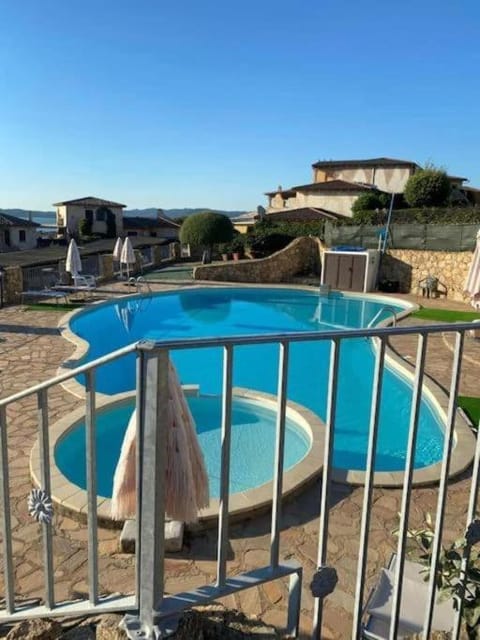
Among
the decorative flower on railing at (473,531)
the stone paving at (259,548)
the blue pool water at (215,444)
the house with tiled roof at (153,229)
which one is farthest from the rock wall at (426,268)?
the house with tiled roof at (153,229)

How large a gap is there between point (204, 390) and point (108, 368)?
224 centimetres

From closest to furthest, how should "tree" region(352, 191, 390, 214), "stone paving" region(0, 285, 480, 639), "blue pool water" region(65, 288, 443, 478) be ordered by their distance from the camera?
"stone paving" region(0, 285, 480, 639) < "blue pool water" region(65, 288, 443, 478) < "tree" region(352, 191, 390, 214)

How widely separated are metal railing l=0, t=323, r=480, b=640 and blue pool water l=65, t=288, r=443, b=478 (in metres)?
3.38

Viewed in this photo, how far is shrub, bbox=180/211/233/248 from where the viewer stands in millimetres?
28719

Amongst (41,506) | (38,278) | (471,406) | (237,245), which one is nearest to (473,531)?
(41,506)

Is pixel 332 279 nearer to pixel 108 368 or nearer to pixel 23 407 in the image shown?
pixel 108 368

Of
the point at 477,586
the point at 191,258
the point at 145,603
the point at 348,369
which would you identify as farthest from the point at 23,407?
the point at 191,258

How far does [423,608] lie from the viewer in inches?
109

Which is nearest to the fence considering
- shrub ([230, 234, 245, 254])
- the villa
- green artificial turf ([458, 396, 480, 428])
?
shrub ([230, 234, 245, 254])

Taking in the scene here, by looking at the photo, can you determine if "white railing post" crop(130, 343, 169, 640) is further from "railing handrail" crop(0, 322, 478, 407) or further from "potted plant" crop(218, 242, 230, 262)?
"potted plant" crop(218, 242, 230, 262)

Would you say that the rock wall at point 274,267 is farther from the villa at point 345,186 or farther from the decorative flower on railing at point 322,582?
the decorative flower on railing at point 322,582

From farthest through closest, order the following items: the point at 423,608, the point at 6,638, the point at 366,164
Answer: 1. the point at 366,164
2. the point at 423,608
3. the point at 6,638

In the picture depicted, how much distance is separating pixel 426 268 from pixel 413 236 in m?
1.65

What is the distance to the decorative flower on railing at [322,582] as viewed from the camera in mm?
2191
